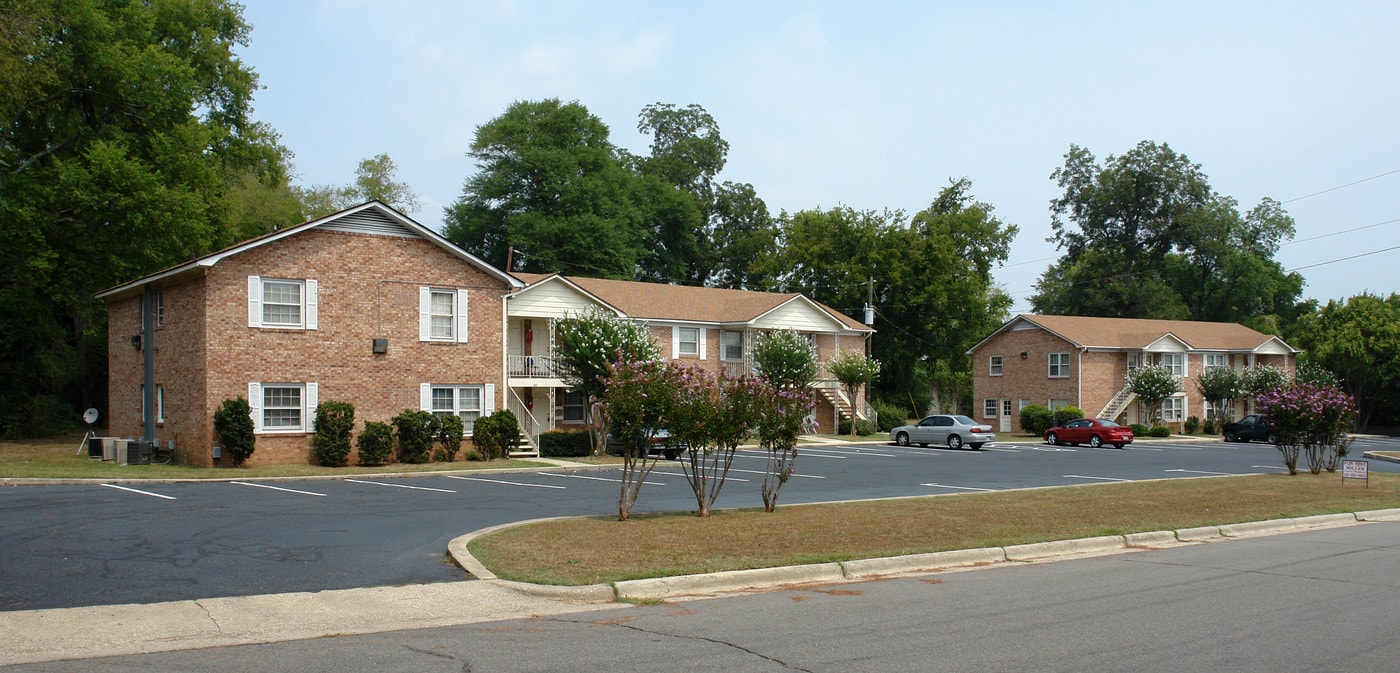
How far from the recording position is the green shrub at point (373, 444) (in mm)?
29094

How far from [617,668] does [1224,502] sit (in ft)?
50.4

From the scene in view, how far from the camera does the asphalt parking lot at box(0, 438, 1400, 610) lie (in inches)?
414

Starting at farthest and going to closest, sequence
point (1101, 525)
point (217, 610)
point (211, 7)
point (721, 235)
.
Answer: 1. point (721, 235)
2. point (211, 7)
3. point (1101, 525)
4. point (217, 610)

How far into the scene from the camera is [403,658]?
24.5ft

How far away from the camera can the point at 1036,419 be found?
53375 mm

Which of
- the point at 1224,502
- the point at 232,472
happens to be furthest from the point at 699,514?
the point at 232,472

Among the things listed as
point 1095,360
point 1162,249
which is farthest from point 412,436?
point 1162,249

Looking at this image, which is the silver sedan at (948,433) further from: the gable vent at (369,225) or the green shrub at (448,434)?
the gable vent at (369,225)

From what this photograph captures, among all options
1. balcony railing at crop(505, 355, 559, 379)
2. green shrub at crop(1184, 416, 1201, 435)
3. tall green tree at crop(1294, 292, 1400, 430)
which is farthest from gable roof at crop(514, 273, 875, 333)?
tall green tree at crop(1294, 292, 1400, 430)

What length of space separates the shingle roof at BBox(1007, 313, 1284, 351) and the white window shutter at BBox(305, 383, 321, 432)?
132ft

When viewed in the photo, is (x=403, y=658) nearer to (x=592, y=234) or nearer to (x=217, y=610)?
(x=217, y=610)

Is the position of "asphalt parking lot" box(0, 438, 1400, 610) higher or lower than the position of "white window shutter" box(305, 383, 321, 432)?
lower

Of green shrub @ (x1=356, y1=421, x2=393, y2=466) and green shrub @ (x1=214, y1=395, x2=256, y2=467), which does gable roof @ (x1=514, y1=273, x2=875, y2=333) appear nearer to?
green shrub @ (x1=356, y1=421, x2=393, y2=466)

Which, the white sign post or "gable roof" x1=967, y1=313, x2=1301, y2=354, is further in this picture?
"gable roof" x1=967, y1=313, x2=1301, y2=354
